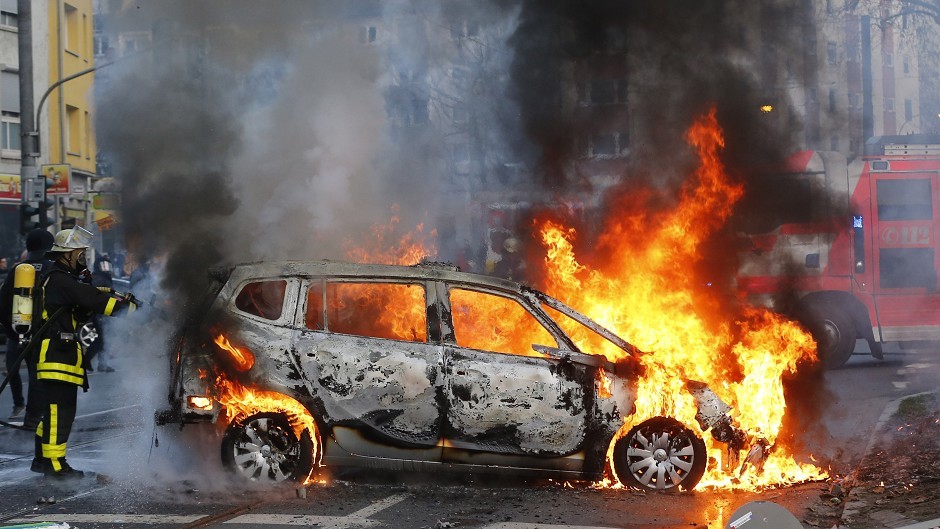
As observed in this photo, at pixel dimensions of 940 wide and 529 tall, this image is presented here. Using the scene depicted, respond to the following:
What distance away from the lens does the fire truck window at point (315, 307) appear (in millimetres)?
7262

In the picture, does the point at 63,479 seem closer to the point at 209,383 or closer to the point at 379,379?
the point at 209,383

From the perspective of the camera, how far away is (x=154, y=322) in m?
15.8

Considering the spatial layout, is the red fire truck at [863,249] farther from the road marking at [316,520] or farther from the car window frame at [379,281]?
the road marking at [316,520]

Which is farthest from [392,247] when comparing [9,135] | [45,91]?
[9,135]

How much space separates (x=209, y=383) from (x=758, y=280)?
856 centimetres

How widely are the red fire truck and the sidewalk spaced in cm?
431

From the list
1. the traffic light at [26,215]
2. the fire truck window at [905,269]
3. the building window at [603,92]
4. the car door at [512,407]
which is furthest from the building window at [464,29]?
the traffic light at [26,215]

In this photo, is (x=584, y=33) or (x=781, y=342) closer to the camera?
(x=781, y=342)

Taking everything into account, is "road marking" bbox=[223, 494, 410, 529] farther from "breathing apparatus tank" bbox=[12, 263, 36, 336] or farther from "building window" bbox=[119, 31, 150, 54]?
"building window" bbox=[119, 31, 150, 54]

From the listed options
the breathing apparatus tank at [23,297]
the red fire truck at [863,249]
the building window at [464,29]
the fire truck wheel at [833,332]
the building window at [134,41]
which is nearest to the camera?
the breathing apparatus tank at [23,297]

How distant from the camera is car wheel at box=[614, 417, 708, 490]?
23.3 feet

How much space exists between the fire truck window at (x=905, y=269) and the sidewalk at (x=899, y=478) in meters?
4.95

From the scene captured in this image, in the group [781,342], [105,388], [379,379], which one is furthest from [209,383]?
[105,388]

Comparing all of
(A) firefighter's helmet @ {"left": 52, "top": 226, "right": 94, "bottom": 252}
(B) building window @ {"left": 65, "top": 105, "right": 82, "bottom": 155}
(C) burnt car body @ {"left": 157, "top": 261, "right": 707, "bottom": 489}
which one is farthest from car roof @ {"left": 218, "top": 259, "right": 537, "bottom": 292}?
(B) building window @ {"left": 65, "top": 105, "right": 82, "bottom": 155}
